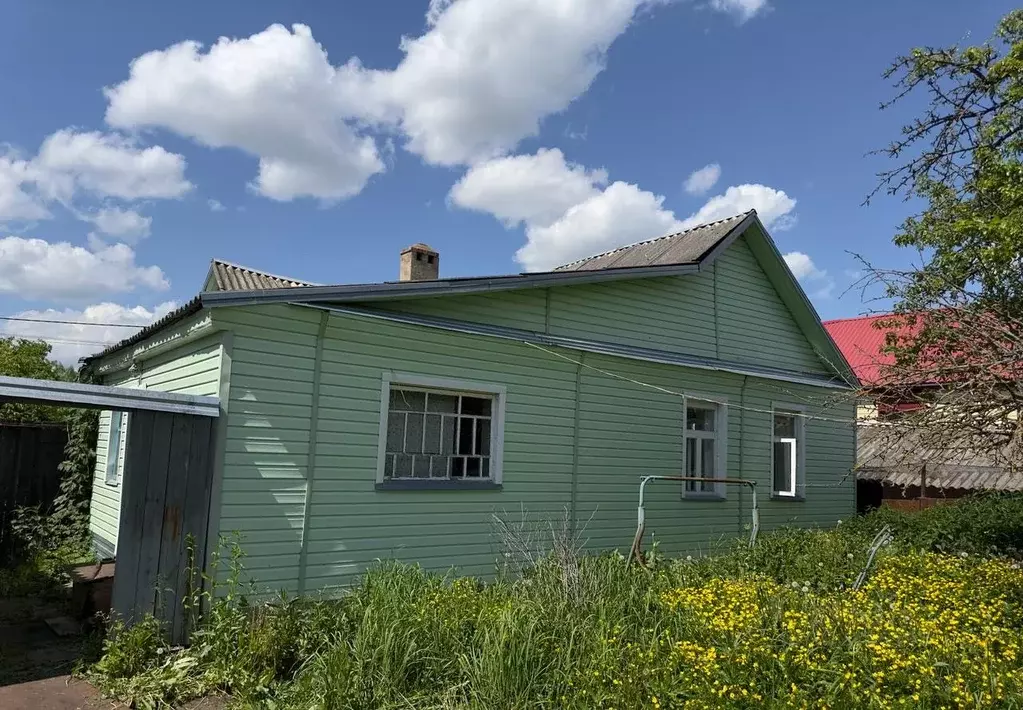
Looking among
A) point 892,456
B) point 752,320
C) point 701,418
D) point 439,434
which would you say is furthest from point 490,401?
point 752,320

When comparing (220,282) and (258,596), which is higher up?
(220,282)

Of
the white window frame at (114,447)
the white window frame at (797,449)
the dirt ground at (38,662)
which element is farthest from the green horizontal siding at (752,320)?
the dirt ground at (38,662)

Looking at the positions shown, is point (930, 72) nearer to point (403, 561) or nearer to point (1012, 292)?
point (1012, 292)

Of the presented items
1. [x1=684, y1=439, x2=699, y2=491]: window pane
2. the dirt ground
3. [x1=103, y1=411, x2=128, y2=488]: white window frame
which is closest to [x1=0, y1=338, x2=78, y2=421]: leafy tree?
[x1=103, y1=411, x2=128, y2=488]: white window frame

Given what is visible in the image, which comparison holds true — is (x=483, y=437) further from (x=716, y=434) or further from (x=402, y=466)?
(x=716, y=434)

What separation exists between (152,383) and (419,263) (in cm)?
425

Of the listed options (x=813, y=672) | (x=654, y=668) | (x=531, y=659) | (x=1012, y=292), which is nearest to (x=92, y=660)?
(x=531, y=659)

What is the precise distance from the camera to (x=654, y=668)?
4238 mm

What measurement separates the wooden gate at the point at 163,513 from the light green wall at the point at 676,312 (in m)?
2.23

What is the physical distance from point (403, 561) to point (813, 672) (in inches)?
172

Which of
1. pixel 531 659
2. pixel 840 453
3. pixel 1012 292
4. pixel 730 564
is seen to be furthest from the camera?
pixel 840 453

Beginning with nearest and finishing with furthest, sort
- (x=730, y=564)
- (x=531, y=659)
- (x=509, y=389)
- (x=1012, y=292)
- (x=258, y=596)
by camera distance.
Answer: (x=531, y=659) < (x=258, y=596) < (x=1012, y=292) < (x=730, y=564) < (x=509, y=389)

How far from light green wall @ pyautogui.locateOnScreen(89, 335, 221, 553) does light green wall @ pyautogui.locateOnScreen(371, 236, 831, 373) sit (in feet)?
5.53

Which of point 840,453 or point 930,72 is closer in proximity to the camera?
point 930,72
